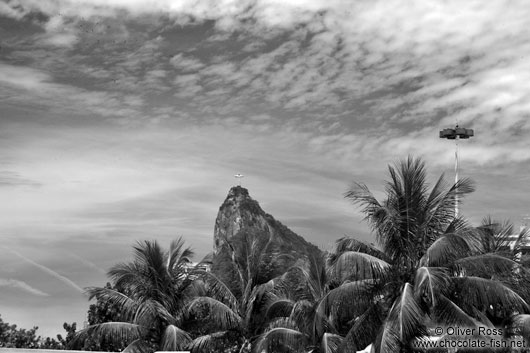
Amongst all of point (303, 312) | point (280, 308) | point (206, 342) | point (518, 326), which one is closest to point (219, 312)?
point (206, 342)

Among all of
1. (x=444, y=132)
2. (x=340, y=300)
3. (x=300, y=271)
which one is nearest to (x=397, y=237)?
(x=340, y=300)

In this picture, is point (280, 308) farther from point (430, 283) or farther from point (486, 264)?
point (430, 283)

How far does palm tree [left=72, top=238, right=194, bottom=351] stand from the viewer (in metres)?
22.4

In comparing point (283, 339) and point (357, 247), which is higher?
point (357, 247)

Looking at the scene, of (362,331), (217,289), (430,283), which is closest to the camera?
(430,283)

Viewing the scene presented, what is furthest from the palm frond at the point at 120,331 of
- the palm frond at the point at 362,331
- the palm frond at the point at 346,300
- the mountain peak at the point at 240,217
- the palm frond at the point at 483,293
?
the mountain peak at the point at 240,217

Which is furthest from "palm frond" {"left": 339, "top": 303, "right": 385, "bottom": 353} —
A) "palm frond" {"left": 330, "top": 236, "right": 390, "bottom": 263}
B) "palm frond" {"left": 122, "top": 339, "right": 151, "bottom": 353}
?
"palm frond" {"left": 122, "top": 339, "right": 151, "bottom": 353}

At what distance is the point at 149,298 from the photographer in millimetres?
23047

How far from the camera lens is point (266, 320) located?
22453 millimetres

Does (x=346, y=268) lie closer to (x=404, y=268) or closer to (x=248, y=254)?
(x=404, y=268)

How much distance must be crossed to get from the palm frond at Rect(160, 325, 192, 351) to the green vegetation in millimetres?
31

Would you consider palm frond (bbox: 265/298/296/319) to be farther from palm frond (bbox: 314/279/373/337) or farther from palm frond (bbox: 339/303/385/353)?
Answer: palm frond (bbox: 339/303/385/353)

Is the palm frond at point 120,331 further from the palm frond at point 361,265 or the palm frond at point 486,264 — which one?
the palm frond at point 486,264

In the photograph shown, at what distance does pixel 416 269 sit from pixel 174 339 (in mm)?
7964
